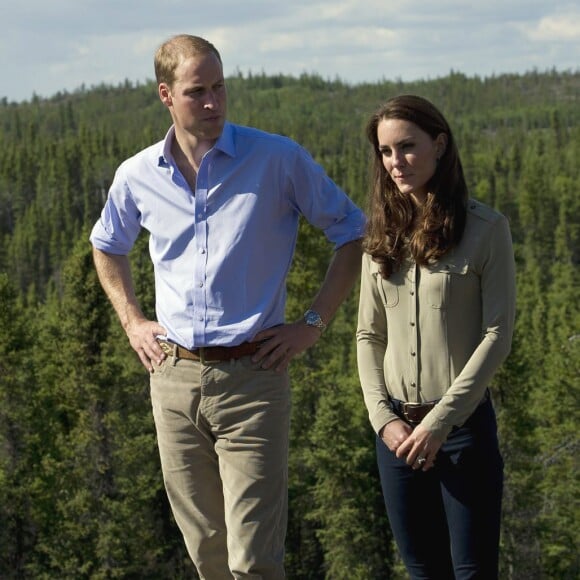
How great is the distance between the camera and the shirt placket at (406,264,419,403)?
4.68 meters

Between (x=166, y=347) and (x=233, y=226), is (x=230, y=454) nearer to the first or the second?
(x=166, y=347)

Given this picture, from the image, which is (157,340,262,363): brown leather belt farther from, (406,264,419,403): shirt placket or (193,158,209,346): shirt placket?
(406,264,419,403): shirt placket

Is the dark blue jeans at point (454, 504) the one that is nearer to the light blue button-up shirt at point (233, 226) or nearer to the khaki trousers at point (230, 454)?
the khaki trousers at point (230, 454)

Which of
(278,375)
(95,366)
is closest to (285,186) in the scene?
(278,375)

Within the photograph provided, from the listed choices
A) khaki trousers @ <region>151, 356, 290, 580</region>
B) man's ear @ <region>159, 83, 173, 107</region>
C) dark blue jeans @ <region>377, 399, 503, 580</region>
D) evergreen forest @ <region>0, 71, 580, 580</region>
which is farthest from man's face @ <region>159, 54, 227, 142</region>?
evergreen forest @ <region>0, 71, 580, 580</region>

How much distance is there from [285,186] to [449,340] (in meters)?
1.01

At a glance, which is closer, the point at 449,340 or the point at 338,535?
the point at 449,340

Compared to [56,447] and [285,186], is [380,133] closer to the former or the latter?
[285,186]

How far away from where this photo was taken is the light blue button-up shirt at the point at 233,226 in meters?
4.88

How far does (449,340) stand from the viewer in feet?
15.2

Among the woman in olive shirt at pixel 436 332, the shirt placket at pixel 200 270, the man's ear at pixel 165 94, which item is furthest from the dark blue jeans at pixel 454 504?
the man's ear at pixel 165 94

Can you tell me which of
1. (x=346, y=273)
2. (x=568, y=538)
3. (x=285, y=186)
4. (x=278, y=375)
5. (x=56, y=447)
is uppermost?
(x=285, y=186)

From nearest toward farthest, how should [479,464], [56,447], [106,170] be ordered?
[479,464], [56,447], [106,170]

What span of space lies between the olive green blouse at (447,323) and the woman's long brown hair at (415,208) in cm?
6
